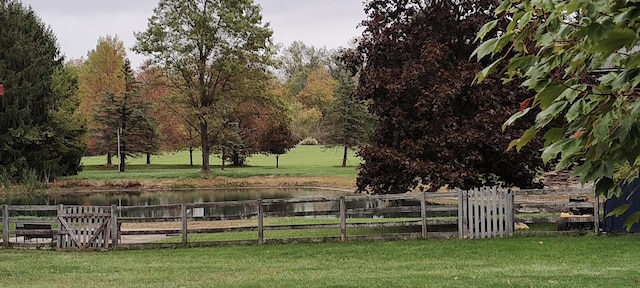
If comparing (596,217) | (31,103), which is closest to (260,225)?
(596,217)

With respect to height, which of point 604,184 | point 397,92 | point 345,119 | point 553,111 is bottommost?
point 604,184

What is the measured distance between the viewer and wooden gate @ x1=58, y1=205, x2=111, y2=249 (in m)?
14.7

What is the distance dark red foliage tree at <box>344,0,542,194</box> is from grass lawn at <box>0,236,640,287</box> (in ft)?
7.13

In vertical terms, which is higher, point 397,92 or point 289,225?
point 397,92

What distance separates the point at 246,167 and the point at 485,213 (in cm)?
4515

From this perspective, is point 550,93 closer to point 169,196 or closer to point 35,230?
point 35,230

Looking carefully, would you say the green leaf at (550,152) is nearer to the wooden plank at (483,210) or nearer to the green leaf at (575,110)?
the green leaf at (575,110)

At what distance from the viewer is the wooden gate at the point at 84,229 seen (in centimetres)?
1466

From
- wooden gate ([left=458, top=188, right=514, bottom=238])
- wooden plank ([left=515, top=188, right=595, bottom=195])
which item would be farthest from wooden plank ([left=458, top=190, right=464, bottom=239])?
wooden plank ([left=515, top=188, right=595, bottom=195])

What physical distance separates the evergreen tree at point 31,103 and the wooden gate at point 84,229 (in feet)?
93.2

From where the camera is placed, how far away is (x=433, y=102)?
14.0 meters

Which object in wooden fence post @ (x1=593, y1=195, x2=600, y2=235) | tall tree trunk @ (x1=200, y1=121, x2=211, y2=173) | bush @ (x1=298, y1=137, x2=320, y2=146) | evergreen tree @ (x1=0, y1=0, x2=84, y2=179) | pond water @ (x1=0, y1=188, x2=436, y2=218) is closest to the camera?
wooden fence post @ (x1=593, y1=195, x2=600, y2=235)

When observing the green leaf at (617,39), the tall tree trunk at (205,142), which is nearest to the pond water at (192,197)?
the tall tree trunk at (205,142)

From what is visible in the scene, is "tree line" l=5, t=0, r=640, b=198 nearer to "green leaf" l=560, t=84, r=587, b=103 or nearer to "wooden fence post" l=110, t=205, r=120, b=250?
"green leaf" l=560, t=84, r=587, b=103
